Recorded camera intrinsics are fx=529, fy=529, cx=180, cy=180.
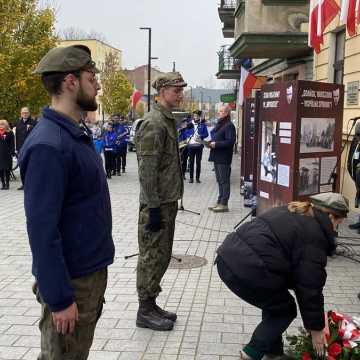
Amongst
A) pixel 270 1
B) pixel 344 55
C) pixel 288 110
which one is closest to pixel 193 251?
pixel 288 110

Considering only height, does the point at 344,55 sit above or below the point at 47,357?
above

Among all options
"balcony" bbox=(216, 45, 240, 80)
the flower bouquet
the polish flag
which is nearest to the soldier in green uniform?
the flower bouquet

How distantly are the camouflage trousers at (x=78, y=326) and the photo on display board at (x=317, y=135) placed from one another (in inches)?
174

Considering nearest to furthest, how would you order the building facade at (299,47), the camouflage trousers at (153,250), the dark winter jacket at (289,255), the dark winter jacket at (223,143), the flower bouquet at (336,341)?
1. the dark winter jacket at (289,255)
2. the flower bouquet at (336,341)
3. the camouflage trousers at (153,250)
4. the building facade at (299,47)
5. the dark winter jacket at (223,143)

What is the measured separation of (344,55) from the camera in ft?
34.6

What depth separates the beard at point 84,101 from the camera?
2.50 m

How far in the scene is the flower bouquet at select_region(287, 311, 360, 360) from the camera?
3365 millimetres

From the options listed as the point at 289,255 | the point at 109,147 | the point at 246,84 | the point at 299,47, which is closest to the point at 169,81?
the point at 289,255

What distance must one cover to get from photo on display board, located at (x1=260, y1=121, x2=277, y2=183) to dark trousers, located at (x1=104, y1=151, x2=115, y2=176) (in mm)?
9316

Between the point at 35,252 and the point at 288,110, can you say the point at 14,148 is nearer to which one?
the point at 288,110

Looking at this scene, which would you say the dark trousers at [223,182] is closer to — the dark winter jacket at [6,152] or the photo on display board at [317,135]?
the photo on display board at [317,135]

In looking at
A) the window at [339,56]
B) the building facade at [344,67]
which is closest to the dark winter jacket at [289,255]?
the building facade at [344,67]

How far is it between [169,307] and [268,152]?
2.98 meters

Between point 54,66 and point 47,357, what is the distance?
4.50 ft
